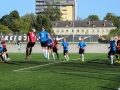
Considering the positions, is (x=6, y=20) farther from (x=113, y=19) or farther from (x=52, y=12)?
(x=113, y=19)

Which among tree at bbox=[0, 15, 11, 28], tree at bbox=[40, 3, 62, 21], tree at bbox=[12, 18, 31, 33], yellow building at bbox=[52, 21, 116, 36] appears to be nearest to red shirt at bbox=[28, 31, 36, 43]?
tree at bbox=[12, 18, 31, 33]

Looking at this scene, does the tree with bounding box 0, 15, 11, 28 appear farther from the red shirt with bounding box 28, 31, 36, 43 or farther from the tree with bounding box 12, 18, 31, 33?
the red shirt with bounding box 28, 31, 36, 43

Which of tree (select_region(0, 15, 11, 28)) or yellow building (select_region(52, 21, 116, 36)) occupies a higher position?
tree (select_region(0, 15, 11, 28))

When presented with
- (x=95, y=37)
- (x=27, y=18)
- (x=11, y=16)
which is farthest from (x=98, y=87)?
(x=11, y=16)

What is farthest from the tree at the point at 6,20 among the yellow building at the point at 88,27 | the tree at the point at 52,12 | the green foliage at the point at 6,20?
the yellow building at the point at 88,27

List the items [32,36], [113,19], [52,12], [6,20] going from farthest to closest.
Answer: [113,19], [6,20], [52,12], [32,36]

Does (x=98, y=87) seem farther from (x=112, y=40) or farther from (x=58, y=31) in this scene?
(x=58, y=31)

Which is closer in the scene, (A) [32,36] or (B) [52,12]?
(A) [32,36]

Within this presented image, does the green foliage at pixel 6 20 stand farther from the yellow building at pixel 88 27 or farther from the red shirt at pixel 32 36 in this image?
the red shirt at pixel 32 36

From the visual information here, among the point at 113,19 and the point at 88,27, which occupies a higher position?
the point at 113,19

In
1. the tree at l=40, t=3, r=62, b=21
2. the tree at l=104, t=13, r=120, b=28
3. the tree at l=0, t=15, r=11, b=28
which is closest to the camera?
the tree at l=40, t=3, r=62, b=21

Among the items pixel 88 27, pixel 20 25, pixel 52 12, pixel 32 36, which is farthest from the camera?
pixel 52 12

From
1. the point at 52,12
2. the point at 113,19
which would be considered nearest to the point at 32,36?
the point at 52,12

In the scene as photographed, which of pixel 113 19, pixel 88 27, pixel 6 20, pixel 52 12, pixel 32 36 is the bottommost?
pixel 32 36
